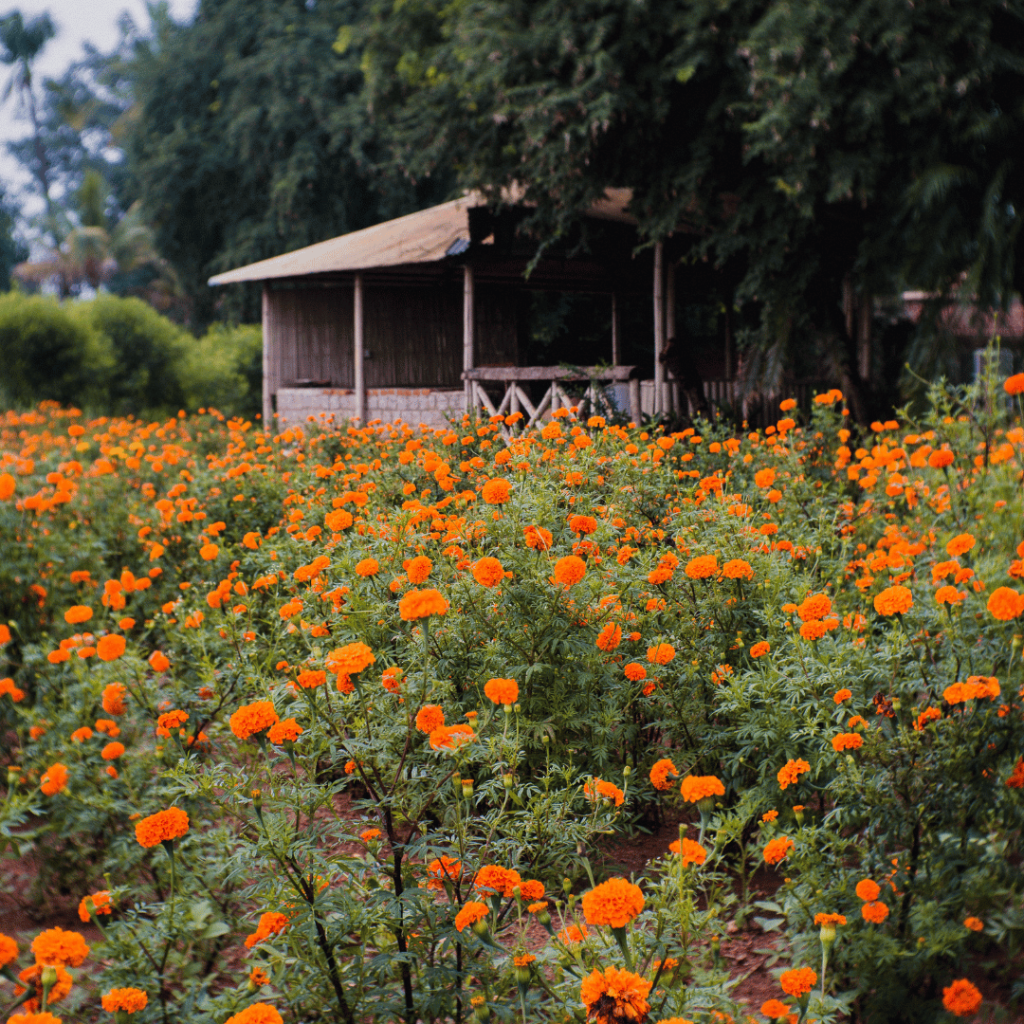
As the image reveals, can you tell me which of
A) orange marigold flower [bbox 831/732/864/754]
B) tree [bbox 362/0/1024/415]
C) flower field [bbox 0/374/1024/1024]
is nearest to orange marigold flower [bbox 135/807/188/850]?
flower field [bbox 0/374/1024/1024]

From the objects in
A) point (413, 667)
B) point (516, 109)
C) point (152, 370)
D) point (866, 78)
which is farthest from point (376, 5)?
point (413, 667)

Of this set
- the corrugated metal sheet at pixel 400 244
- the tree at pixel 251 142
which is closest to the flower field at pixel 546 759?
the corrugated metal sheet at pixel 400 244

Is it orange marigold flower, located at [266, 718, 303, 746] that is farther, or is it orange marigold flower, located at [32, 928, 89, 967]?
orange marigold flower, located at [266, 718, 303, 746]

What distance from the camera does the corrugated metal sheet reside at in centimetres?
1200

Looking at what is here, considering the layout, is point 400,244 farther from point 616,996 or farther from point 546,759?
point 616,996

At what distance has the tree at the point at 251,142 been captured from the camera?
21.0 metres

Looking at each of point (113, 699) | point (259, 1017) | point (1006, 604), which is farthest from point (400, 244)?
point (259, 1017)

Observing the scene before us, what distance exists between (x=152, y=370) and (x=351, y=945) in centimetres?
1993

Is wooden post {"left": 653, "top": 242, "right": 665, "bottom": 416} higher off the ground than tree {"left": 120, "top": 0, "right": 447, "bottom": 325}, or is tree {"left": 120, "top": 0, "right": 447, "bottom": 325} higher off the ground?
tree {"left": 120, "top": 0, "right": 447, "bottom": 325}

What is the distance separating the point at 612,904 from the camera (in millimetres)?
1419

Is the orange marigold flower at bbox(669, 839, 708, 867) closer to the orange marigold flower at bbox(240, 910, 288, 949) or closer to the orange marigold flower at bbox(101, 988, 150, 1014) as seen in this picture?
the orange marigold flower at bbox(240, 910, 288, 949)

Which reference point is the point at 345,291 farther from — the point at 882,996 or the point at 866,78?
A: the point at 882,996

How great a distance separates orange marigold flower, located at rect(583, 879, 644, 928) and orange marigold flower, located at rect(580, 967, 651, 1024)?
7 cm

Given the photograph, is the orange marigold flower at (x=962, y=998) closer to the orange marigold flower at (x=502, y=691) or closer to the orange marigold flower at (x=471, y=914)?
the orange marigold flower at (x=471, y=914)
